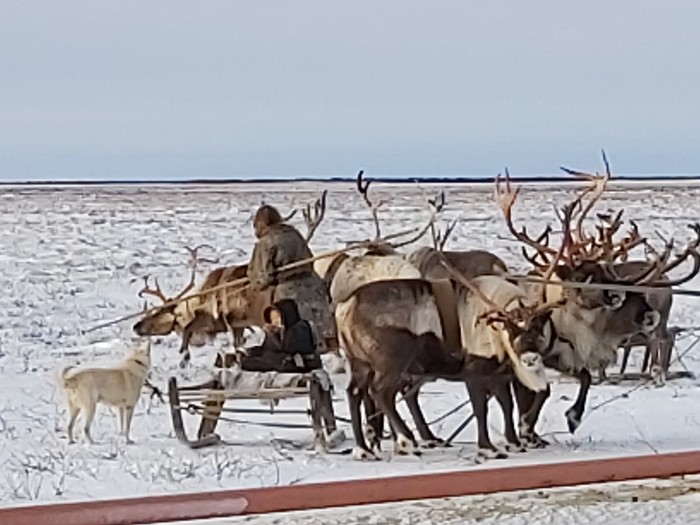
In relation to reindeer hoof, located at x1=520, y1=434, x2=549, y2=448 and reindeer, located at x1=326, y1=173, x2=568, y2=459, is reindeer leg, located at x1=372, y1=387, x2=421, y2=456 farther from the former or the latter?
reindeer hoof, located at x1=520, y1=434, x2=549, y2=448

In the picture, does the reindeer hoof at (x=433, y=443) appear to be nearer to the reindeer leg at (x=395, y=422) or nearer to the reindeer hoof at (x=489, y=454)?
the reindeer leg at (x=395, y=422)

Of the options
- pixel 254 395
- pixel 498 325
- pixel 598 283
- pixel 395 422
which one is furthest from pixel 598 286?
pixel 254 395

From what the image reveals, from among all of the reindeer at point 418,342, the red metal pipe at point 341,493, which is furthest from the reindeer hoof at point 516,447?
the red metal pipe at point 341,493

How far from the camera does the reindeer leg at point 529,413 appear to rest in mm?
5836

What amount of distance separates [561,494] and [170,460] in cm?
200

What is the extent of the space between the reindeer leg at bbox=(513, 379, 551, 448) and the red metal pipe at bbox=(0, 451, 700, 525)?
124 inches

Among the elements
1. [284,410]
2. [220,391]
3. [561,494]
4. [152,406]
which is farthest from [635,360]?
[561,494]

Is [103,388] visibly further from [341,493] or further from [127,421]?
[341,493]

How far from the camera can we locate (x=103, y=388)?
5.98m

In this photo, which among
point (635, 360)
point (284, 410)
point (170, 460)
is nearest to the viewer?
point (170, 460)

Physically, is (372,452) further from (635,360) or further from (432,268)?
(635,360)

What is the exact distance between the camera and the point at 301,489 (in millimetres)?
2350

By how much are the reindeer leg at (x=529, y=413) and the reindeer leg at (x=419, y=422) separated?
402 millimetres

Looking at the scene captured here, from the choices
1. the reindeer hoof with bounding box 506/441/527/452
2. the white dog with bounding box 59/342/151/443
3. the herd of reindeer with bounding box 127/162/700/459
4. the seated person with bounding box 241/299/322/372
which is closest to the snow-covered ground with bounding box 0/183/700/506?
the reindeer hoof with bounding box 506/441/527/452
